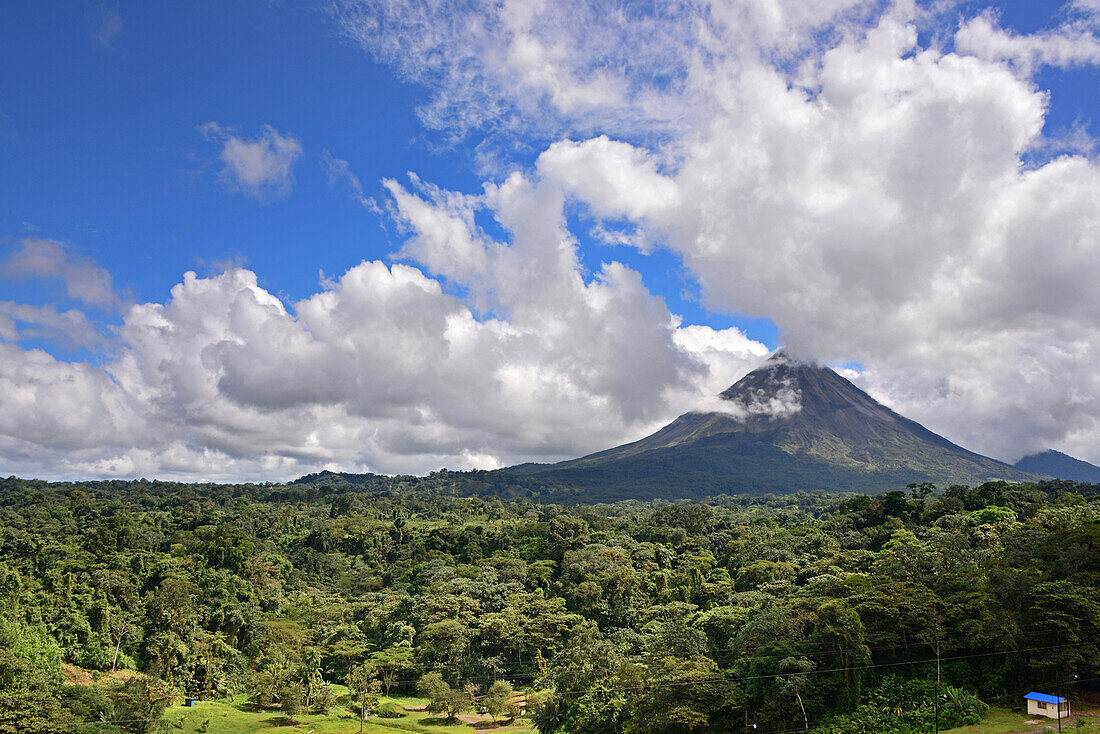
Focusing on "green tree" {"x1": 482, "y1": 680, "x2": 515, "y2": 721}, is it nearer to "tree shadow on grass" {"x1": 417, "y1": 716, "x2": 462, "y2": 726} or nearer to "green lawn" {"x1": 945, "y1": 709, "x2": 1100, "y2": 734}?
"tree shadow on grass" {"x1": 417, "y1": 716, "x2": 462, "y2": 726}

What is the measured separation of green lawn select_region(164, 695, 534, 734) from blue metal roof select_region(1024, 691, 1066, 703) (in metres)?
26.0

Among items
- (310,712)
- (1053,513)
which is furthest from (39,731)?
(1053,513)

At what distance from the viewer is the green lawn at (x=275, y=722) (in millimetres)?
33312

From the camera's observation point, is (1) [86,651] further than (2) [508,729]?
Yes

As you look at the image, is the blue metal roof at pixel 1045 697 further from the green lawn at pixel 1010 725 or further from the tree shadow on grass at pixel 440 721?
the tree shadow on grass at pixel 440 721

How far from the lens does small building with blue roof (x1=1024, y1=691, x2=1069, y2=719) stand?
2300 centimetres

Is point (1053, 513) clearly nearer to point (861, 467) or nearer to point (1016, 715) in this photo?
point (1016, 715)

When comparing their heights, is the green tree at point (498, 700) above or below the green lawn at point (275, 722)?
above

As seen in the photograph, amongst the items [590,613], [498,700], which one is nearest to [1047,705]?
[498,700]

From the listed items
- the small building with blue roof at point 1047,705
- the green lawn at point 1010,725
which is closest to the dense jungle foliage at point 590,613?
the green lawn at point 1010,725

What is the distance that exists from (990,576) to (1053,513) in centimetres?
1421

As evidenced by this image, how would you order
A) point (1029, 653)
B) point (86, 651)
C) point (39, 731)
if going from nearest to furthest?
1. point (39, 731)
2. point (1029, 653)
3. point (86, 651)

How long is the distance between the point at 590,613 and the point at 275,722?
2227 cm

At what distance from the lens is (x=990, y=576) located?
91.7ft
